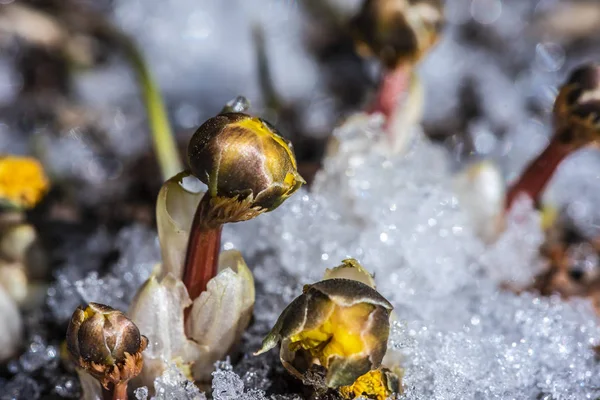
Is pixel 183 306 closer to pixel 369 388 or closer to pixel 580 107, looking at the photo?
pixel 369 388

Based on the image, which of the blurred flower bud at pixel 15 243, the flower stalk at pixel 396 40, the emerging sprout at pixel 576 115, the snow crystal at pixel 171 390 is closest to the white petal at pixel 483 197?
the emerging sprout at pixel 576 115

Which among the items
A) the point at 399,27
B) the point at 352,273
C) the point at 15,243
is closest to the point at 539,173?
the point at 399,27

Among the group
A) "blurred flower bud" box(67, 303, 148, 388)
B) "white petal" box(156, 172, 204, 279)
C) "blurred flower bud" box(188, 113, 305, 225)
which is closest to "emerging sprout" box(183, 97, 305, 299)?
"blurred flower bud" box(188, 113, 305, 225)

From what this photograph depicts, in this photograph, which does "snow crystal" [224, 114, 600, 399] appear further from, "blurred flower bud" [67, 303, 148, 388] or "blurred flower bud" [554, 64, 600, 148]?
"blurred flower bud" [67, 303, 148, 388]

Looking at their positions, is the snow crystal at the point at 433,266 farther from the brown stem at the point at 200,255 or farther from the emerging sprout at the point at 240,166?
the emerging sprout at the point at 240,166

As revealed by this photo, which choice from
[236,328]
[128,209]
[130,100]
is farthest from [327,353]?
[130,100]
